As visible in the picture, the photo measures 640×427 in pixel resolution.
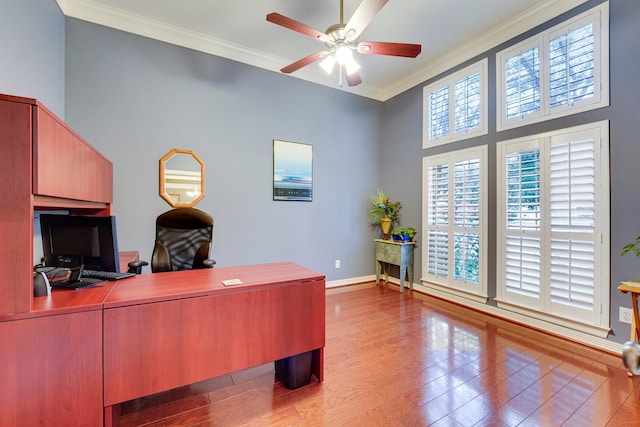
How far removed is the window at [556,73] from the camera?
233 cm

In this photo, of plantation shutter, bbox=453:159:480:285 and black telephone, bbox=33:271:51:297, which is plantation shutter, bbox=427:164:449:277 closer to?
plantation shutter, bbox=453:159:480:285

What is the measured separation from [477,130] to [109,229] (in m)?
3.70

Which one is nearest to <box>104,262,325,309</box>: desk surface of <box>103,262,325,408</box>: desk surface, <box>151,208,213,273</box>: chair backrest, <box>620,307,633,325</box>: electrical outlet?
<box>103,262,325,408</box>: desk surface

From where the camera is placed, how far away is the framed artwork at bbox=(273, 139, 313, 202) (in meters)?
3.68

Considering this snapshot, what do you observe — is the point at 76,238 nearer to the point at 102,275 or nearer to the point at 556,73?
the point at 102,275

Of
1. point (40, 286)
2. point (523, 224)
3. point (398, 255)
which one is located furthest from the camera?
point (398, 255)

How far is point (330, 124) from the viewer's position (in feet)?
13.6

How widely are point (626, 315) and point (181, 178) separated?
14.2 feet

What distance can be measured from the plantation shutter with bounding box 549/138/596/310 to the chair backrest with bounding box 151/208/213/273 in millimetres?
3272

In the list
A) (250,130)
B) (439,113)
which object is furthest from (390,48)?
(250,130)

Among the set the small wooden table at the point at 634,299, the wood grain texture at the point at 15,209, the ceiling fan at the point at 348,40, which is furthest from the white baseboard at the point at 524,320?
the wood grain texture at the point at 15,209

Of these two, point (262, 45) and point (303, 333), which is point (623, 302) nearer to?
point (303, 333)

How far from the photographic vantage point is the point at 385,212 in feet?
14.4

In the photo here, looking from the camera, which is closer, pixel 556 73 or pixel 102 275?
pixel 102 275
